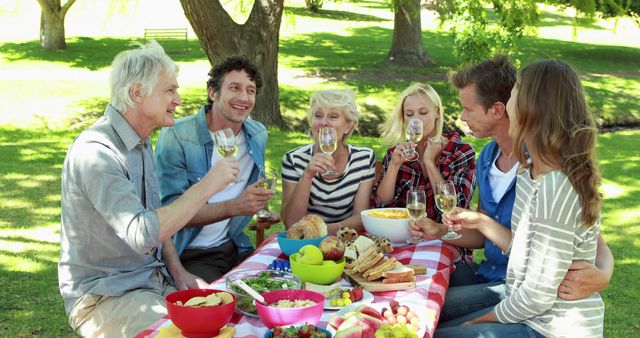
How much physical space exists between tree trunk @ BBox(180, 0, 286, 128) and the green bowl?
7948mm

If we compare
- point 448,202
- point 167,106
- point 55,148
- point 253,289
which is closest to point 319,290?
point 253,289

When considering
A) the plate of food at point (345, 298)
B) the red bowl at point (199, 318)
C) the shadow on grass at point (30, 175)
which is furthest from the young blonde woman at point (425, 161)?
the shadow on grass at point (30, 175)

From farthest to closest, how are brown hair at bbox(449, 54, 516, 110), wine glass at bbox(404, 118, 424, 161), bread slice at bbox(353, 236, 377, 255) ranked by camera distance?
1. wine glass at bbox(404, 118, 424, 161)
2. brown hair at bbox(449, 54, 516, 110)
3. bread slice at bbox(353, 236, 377, 255)

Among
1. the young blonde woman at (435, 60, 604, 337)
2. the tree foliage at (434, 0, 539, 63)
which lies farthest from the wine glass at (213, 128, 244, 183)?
the tree foliage at (434, 0, 539, 63)

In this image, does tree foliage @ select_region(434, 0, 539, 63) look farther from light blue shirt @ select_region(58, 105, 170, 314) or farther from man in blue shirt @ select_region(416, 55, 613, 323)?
light blue shirt @ select_region(58, 105, 170, 314)

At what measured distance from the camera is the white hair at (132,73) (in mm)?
3762

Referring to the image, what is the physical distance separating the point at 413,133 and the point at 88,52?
20.8 metres

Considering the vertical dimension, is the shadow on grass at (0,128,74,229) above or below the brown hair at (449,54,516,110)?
below

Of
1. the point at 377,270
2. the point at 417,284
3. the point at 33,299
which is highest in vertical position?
the point at 377,270

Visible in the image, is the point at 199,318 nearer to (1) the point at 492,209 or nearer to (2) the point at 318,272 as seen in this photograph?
(2) the point at 318,272

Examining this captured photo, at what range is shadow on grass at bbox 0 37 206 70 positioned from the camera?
21766mm

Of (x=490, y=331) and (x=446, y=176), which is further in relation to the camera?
(x=446, y=176)

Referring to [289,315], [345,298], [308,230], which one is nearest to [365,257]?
[345,298]

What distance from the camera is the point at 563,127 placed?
316 centimetres
